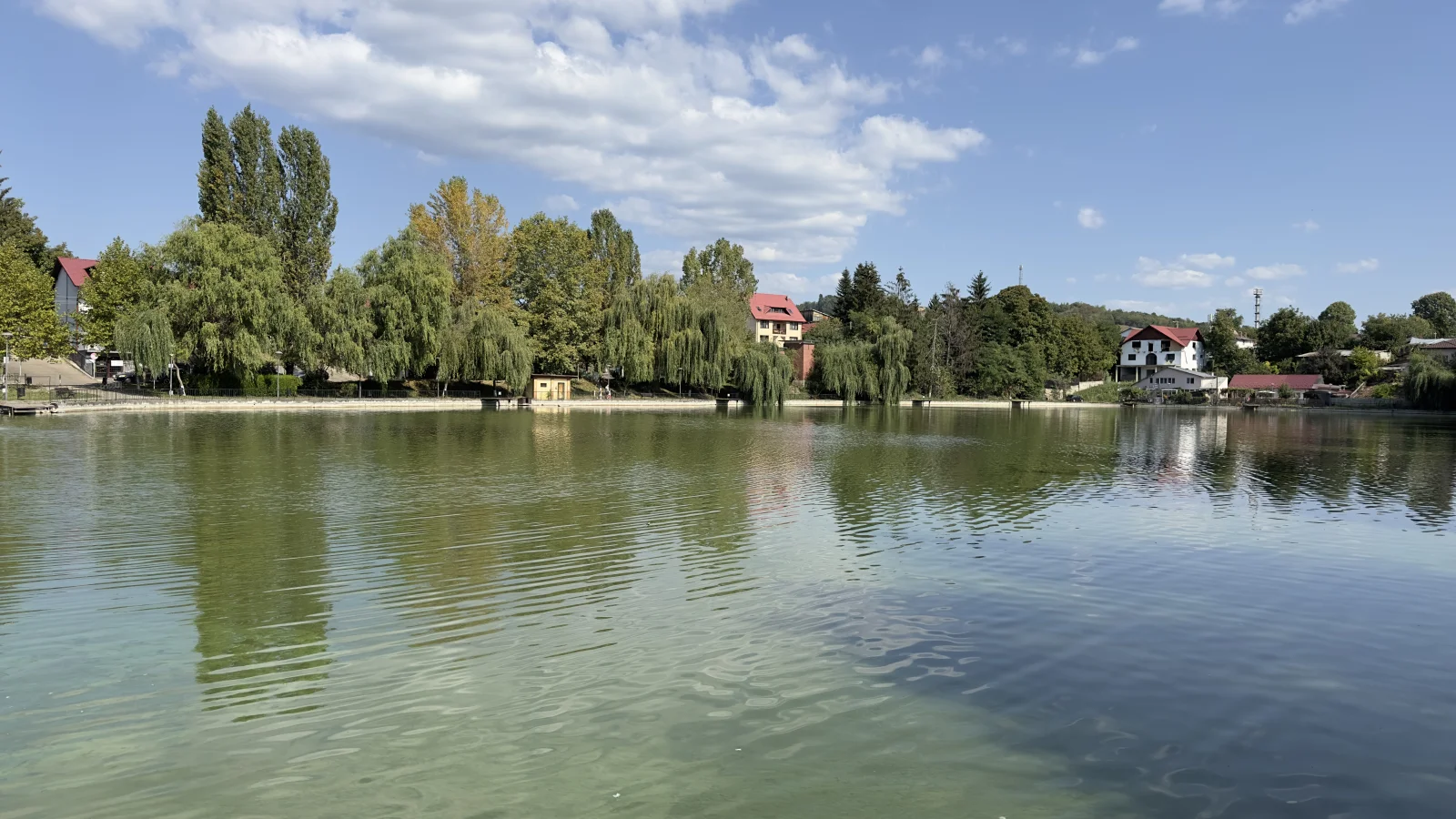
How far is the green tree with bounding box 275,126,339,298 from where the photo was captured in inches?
1810

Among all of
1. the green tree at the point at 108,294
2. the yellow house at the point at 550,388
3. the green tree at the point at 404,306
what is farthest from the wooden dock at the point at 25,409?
the yellow house at the point at 550,388

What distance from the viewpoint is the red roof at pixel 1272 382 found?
257 ft

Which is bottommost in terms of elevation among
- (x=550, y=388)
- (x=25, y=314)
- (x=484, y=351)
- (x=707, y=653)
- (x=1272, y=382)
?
(x=707, y=653)

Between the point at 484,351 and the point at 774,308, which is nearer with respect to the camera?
the point at 484,351

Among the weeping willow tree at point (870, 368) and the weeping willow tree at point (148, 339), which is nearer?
the weeping willow tree at point (148, 339)

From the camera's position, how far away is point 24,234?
59.2 m

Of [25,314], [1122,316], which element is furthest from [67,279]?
[1122,316]

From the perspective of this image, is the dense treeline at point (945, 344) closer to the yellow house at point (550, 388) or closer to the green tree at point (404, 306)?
the yellow house at point (550, 388)

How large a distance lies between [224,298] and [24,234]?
35.1 metres

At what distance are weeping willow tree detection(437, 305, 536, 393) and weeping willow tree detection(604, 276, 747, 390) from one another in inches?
233

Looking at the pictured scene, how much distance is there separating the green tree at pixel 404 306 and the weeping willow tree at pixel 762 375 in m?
18.7

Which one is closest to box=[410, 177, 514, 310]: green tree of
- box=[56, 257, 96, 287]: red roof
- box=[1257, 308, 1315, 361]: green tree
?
box=[56, 257, 96, 287]: red roof

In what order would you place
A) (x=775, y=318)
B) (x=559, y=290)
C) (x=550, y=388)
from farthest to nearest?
(x=775, y=318) < (x=559, y=290) < (x=550, y=388)

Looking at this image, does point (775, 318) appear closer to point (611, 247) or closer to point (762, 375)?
point (611, 247)
